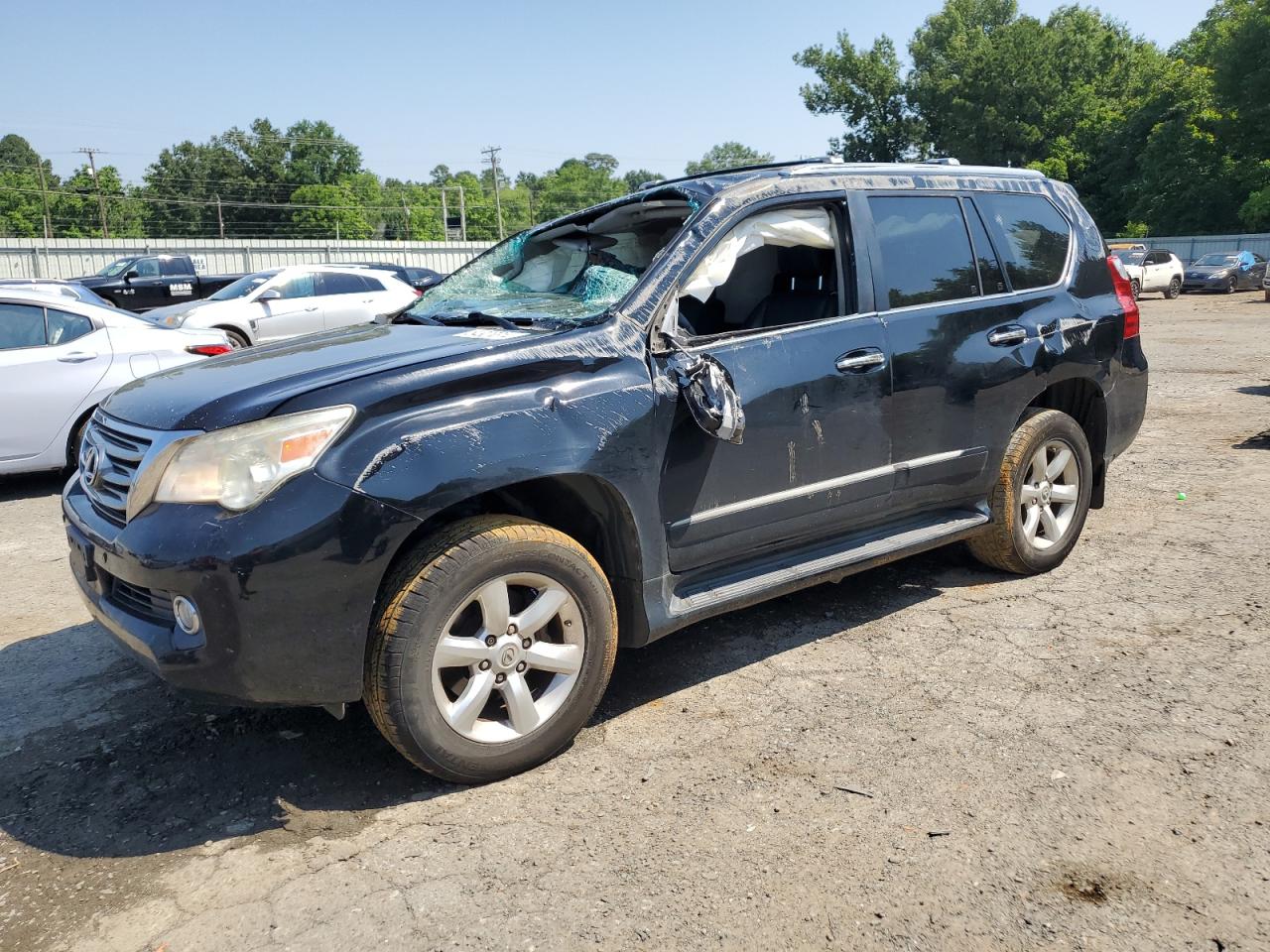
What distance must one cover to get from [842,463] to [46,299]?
20.9 feet

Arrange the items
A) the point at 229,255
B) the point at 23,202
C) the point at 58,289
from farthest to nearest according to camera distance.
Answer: the point at 23,202 → the point at 229,255 → the point at 58,289

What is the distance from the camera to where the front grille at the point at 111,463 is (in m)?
3.06

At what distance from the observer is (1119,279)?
518 cm

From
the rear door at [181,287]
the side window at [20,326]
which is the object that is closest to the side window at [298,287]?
the side window at [20,326]

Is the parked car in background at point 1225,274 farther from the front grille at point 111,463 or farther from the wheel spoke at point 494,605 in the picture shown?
the front grille at point 111,463

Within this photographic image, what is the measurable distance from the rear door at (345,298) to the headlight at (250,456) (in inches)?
501

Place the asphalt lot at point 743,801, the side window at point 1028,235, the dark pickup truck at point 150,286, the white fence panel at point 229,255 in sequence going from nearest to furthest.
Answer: the asphalt lot at point 743,801, the side window at point 1028,235, the dark pickup truck at point 150,286, the white fence panel at point 229,255

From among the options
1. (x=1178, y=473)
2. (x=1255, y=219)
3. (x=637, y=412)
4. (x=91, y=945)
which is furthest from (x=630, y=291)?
(x=1255, y=219)

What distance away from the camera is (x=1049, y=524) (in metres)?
4.89

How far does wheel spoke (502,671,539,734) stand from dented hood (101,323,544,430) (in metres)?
1.01

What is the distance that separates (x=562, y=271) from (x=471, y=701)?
6.21 feet

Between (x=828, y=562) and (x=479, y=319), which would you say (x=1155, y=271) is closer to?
(x=828, y=562)

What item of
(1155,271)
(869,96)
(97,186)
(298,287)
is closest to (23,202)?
(97,186)

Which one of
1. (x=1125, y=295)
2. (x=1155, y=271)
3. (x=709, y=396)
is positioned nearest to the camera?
(x=709, y=396)
